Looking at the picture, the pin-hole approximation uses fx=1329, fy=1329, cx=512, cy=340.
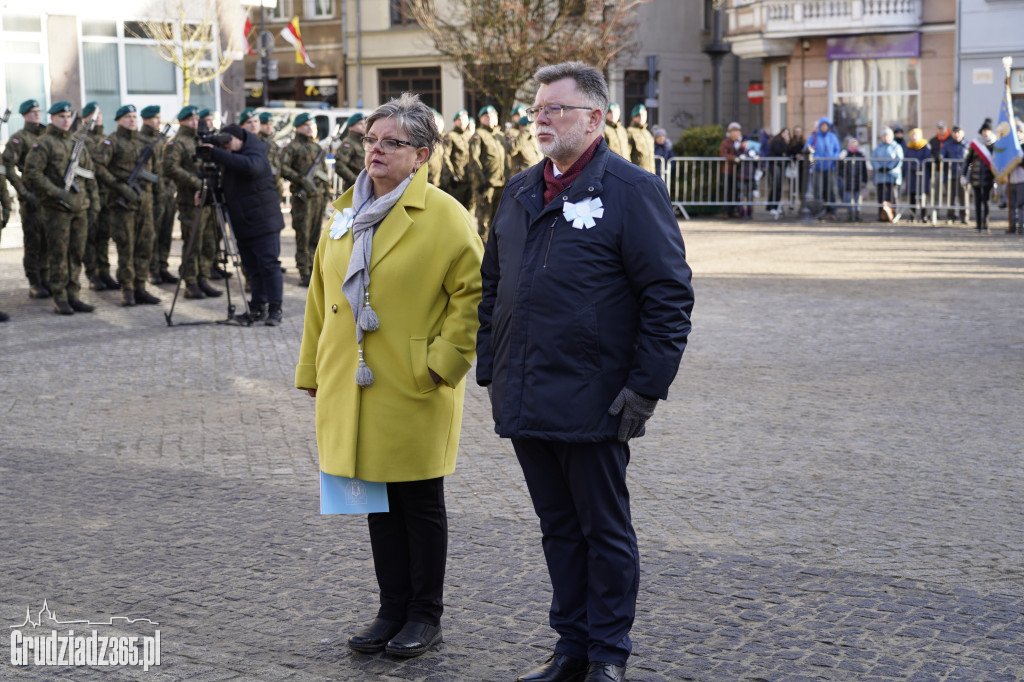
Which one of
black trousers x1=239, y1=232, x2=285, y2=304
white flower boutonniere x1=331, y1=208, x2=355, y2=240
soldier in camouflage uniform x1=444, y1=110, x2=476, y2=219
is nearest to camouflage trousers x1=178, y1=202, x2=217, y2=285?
black trousers x1=239, y1=232, x2=285, y2=304

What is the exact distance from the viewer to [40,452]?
7602 mm

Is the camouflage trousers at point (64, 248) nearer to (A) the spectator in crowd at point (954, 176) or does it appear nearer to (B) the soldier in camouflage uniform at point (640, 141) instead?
(B) the soldier in camouflage uniform at point (640, 141)

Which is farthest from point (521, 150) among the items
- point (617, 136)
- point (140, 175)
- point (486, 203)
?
point (140, 175)

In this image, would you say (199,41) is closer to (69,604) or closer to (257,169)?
(257,169)

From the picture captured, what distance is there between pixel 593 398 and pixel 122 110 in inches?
489

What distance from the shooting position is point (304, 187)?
15.5 meters

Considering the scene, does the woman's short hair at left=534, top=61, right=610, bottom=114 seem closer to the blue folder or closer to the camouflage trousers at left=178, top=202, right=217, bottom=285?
the blue folder

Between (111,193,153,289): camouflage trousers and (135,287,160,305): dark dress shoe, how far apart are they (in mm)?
79

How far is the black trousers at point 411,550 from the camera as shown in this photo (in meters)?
4.51

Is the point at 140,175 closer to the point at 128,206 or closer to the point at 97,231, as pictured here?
the point at 128,206

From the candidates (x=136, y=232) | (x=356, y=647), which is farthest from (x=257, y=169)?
(x=356, y=647)

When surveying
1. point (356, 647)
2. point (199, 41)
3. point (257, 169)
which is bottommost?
point (356, 647)

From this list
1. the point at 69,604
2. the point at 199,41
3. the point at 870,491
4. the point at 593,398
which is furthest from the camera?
the point at 199,41

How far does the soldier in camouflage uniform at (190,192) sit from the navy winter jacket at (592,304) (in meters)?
11.2
